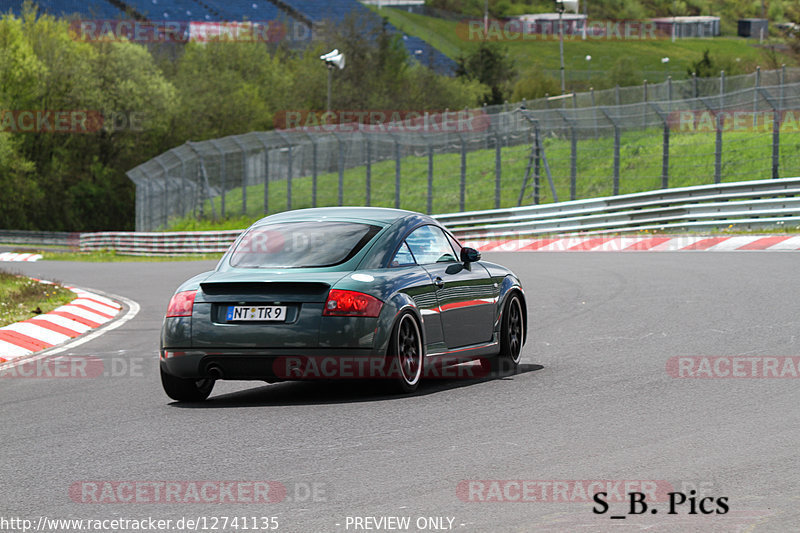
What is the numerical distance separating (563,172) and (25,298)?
20955mm

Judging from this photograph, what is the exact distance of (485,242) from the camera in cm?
2875

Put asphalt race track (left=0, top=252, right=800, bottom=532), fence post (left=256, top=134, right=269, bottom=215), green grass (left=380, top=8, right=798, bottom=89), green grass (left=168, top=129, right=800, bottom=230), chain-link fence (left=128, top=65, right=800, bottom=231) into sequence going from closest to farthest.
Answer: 1. asphalt race track (left=0, top=252, right=800, bottom=532)
2. chain-link fence (left=128, top=65, right=800, bottom=231)
3. green grass (left=168, top=129, right=800, bottom=230)
4. fence post (left=256, top=134, right=269, bottom=215)
5. green grass (left=380, top=8, right=798, bottom=89)

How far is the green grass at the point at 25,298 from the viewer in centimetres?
1521

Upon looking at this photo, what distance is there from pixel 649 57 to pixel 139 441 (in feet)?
495

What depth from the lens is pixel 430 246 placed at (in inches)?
375

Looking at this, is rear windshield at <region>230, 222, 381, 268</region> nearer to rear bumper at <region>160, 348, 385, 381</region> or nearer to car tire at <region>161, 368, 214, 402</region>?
rear bumper at <region>160, 348, 385, 381</region>

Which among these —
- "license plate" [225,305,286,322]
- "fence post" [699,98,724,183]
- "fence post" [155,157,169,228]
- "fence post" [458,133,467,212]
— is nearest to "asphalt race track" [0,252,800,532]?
"license plate" [225,305,286,322]

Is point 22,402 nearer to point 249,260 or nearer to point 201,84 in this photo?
point 249,260

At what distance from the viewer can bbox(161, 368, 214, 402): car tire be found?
8.71 meters

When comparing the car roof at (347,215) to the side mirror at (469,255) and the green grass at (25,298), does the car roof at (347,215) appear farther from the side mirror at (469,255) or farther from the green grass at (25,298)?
the green grass at (25,298)

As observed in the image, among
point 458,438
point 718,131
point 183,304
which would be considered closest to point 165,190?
point 718,131

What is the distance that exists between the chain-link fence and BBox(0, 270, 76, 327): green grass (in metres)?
12.6

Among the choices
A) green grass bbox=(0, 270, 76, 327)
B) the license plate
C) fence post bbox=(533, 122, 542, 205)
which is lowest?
green grass bbox=(0, 270, 76, 327)

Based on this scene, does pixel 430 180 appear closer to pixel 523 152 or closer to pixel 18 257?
pixel 523 152
